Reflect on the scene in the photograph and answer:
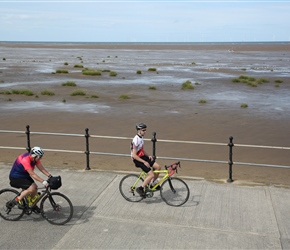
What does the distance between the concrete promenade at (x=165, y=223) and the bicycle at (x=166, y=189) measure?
14 cm

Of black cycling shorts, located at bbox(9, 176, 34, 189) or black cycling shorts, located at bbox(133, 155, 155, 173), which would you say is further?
black cycling shorts, located at bbox(133, 155, 155, 173)

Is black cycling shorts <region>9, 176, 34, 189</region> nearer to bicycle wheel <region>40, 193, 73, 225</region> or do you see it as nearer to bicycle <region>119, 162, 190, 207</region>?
bicycle wheel <region>40, 193, 73, 225</region>

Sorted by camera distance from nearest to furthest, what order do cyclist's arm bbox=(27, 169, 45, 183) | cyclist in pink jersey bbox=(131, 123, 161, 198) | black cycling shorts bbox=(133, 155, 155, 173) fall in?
cyclist's arm bbox=(27, 169, 45, 183), cyclist in pink jersey bbox=(131, 123, 161, 198), black cycling shorts bbox=(133, 155, 155, 173)

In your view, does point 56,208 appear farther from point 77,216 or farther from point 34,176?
point 34,176

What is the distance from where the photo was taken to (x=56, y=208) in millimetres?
7086

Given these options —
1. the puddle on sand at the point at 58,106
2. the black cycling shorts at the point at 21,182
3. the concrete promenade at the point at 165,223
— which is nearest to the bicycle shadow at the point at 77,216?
the concrete promenade at the point at 165,223

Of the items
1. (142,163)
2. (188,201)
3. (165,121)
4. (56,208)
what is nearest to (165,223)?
(188,201)

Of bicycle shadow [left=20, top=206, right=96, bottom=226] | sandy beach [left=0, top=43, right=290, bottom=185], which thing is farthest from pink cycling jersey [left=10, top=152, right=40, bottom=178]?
sandy beach [left=0, top=43, right=290, bottom=185]

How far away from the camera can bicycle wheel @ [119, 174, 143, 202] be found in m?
8.16

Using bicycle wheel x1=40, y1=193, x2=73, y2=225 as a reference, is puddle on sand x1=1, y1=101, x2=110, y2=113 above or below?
below

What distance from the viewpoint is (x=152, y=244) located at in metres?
6.32

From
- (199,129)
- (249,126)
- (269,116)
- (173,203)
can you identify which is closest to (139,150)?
→ (173,203)

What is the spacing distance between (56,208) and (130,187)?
5.70ft

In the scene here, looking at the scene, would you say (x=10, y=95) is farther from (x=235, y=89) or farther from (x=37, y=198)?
(x=37, y=198)
